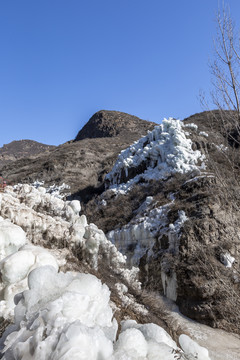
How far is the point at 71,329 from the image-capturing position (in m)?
1.38

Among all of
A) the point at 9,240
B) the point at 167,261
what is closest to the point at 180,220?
the point at 167,261

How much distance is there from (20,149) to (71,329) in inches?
2526

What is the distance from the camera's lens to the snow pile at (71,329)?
1376 mm

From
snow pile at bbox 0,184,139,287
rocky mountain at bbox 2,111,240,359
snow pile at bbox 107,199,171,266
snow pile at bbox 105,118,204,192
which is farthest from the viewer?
snow pile at bbox 105,118,204,192

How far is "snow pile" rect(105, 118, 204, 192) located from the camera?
1269cm

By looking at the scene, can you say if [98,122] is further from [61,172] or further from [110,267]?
[110,267]

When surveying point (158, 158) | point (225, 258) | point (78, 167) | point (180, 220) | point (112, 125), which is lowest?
point (225, 258)

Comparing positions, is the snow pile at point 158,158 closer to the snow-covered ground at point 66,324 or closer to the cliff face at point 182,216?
the cliff face at point 182,216

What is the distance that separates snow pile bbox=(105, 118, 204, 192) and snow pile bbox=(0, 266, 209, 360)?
10.6 metres

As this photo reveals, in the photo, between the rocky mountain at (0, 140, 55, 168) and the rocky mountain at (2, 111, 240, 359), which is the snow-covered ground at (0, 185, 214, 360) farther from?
the rocky mountain at (0, 140, 55, 168)

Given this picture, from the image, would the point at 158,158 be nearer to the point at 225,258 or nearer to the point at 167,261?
the point at 167,261

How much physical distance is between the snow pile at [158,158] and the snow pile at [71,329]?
10.6 meters

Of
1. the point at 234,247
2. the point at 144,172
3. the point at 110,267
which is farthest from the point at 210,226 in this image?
the point at 144,172

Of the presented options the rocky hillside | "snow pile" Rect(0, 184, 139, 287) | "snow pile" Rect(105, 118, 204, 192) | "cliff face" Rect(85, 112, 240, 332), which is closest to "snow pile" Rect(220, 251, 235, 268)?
"cliff face" Rect(85, 112, 240, 332)
